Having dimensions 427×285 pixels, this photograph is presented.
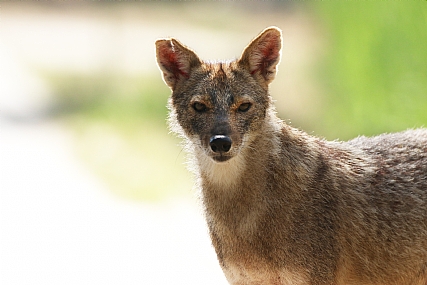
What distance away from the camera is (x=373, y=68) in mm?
12664

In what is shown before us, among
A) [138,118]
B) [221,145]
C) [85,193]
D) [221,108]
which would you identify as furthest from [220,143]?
[138,118]

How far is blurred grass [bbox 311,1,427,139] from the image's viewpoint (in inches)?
449

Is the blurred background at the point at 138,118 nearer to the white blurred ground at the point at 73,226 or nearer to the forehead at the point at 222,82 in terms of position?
the white blurred ground at the point at 73,226

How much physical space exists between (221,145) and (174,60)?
107 centimetres

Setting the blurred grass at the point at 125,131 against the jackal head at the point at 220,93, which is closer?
the jackal head at the point at 220,93

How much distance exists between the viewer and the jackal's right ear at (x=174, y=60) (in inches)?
271

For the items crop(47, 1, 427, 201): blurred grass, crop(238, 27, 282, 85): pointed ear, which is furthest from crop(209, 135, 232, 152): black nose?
crop(47, 1, 427, 201): blurred grass

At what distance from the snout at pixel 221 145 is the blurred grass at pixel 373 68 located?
17.0ft

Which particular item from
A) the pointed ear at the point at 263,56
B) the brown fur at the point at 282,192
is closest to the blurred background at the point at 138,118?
the brown fur at the point at 282,192

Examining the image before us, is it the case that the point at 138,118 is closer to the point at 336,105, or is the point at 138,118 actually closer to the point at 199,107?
the point at 336,105

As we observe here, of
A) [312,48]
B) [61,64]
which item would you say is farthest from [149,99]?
[61,64]

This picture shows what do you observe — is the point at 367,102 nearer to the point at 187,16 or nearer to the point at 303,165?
the point at 303,165

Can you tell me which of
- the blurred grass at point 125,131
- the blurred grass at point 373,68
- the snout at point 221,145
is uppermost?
the snout at point 221,145

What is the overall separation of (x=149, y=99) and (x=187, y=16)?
644 cm
